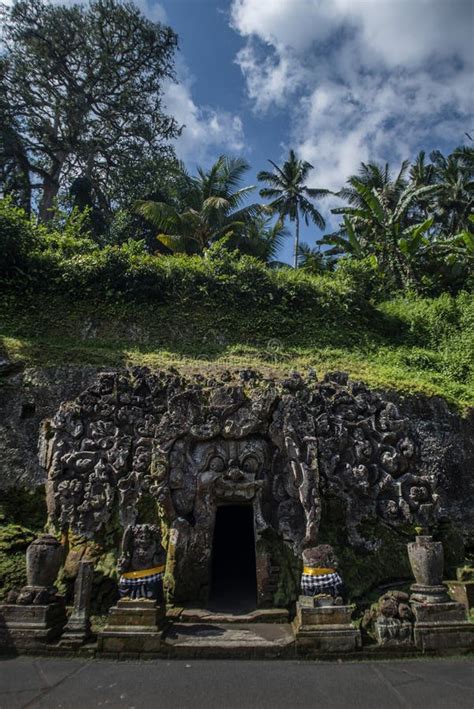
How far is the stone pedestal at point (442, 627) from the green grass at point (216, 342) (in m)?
5.53

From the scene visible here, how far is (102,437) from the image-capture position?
8609 mm

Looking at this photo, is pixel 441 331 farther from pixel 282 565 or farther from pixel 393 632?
pixel 393 632

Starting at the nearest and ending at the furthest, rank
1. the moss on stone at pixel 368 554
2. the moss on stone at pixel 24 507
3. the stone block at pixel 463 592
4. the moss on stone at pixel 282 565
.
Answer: the stone block at pixel 463 592, the moss on stone at pixel 282 565, the moss on stone at pixel 368 554, the moss on stone at pixel 24 507

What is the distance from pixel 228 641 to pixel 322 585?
5.00 feet

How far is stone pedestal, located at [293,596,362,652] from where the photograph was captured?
20.3 feet

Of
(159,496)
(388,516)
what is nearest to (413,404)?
(388,516)

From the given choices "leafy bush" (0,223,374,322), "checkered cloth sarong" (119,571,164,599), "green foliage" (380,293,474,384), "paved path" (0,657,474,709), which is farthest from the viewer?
"leafy bush" (0,223,374,322)

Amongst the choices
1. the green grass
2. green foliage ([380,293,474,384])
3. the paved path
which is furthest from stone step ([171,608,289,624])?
green foliage ([380,293,474,384])

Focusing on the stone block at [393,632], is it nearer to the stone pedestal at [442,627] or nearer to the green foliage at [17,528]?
the stone pedestal at [442,627]

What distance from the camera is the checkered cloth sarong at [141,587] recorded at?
21.8ft

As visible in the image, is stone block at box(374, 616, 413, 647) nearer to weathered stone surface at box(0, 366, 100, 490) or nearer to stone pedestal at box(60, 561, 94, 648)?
stone pedestal at box(60, 561, 94, 648)

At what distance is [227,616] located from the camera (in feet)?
23.7

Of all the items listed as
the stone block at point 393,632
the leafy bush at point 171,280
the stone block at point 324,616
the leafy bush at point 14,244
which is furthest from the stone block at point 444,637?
the leafy bush at point 14,244

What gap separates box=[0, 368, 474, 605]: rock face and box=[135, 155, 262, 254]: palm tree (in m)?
13.7
